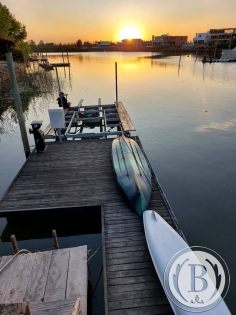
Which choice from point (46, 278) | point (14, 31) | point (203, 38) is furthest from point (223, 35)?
point (46, 278)

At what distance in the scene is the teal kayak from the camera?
6652 millimetres

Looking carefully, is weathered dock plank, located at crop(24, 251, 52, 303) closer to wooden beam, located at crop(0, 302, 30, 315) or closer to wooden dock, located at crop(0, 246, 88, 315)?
wooden dock, located at crop(0, 246, 88, 315)

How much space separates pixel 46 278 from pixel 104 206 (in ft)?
9.33

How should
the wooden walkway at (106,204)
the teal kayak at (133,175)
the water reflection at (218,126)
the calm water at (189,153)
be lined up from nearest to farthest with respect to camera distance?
the wooden walkway at (106,204)
the teal kayak at (133,175)
the calm water at (189,153)
the water reflection at (218,126)

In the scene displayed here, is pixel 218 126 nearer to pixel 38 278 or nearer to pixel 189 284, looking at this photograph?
pixel 189 284

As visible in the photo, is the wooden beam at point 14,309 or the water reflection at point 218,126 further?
the water reflection at point 218,126

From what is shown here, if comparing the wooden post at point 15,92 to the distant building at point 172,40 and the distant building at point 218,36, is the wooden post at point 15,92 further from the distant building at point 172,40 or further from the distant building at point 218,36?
the distant building at point 172,40

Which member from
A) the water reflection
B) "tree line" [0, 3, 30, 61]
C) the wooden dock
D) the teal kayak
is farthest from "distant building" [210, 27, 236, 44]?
the wooden dock

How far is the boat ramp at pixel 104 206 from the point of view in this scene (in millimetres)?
4383

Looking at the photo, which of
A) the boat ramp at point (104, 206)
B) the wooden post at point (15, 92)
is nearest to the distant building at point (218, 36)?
the wooden post at point (15, 92)

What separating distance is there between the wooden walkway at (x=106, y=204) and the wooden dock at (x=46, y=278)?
0.61 meters

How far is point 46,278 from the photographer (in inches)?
177

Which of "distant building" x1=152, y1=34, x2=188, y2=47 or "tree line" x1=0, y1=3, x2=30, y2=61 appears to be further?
"distant building" x1=152, y1=34, x2=188, y2=47

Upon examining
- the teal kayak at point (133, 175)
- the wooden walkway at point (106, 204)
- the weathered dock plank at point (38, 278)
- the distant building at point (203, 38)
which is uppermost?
the distant building at point (203, 38)
